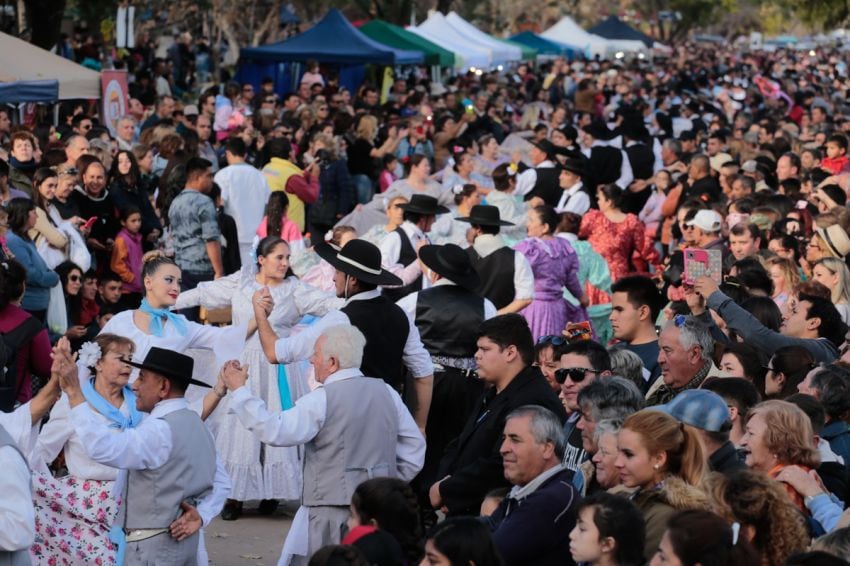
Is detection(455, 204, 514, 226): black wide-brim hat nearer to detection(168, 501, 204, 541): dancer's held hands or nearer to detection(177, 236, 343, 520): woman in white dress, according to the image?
detection(177, 236, 343, 520): woman in white dress

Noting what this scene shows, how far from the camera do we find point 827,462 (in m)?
5.88

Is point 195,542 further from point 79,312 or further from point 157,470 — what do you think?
point 79,312

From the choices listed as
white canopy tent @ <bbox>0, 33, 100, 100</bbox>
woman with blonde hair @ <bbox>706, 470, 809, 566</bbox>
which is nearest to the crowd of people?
woman with blonde hair @ <bbox>706, 470, 809, 566</bbox>

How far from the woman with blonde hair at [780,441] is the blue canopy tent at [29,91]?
10.1 meters

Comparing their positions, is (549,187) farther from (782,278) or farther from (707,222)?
(782,278)

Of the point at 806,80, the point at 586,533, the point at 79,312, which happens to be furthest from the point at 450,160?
the point at 806,80

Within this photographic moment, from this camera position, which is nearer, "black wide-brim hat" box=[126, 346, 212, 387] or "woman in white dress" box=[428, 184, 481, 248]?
"black wide-brim hat" box=[126, 346, 212, 387]

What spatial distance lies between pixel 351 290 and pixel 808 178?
9552mm

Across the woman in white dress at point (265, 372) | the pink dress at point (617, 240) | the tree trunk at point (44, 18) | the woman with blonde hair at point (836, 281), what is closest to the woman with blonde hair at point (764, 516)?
the woman in white dress at point (265, 372)

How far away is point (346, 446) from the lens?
6.37 m

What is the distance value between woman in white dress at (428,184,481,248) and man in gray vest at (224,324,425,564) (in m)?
6.19

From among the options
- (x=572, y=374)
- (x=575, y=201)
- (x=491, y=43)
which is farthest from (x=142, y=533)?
(x=491, y=43)

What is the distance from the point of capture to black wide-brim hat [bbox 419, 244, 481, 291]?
8531 mm

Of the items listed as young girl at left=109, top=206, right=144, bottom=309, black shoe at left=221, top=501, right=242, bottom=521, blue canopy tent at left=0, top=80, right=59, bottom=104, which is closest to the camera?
black shoe at left=221, top=501, right=242, bottom=521
